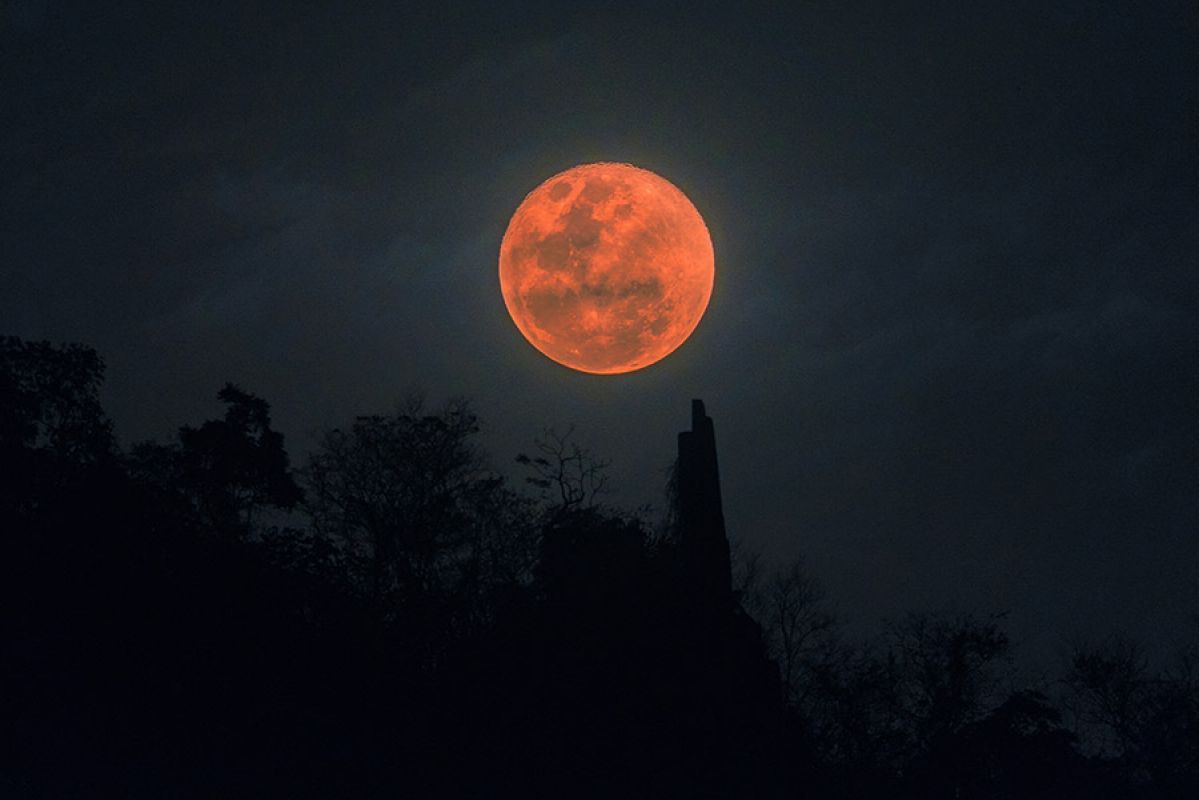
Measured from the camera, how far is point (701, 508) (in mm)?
36312

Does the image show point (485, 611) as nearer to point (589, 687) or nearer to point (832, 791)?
point (589, 687)

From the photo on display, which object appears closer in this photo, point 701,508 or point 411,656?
point 411,656

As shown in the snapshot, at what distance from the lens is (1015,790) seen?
39750 mm

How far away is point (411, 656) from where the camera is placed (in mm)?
23203

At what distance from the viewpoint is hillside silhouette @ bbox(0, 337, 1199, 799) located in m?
17.5

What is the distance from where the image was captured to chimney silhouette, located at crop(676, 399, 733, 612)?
34656mm

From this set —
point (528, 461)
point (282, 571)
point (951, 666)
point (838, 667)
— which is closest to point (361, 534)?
point (528, 461)

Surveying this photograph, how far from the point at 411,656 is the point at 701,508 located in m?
15.3

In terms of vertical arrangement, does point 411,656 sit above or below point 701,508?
below

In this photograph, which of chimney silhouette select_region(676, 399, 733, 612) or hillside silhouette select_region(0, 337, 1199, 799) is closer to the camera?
hillside silhouette select_region(0, 337, 1199, 799)

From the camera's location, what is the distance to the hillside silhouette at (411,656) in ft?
57.3

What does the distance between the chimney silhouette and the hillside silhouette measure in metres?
0.09

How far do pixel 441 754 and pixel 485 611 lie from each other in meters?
8.24

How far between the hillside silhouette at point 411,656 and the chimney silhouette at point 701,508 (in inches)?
3.7
